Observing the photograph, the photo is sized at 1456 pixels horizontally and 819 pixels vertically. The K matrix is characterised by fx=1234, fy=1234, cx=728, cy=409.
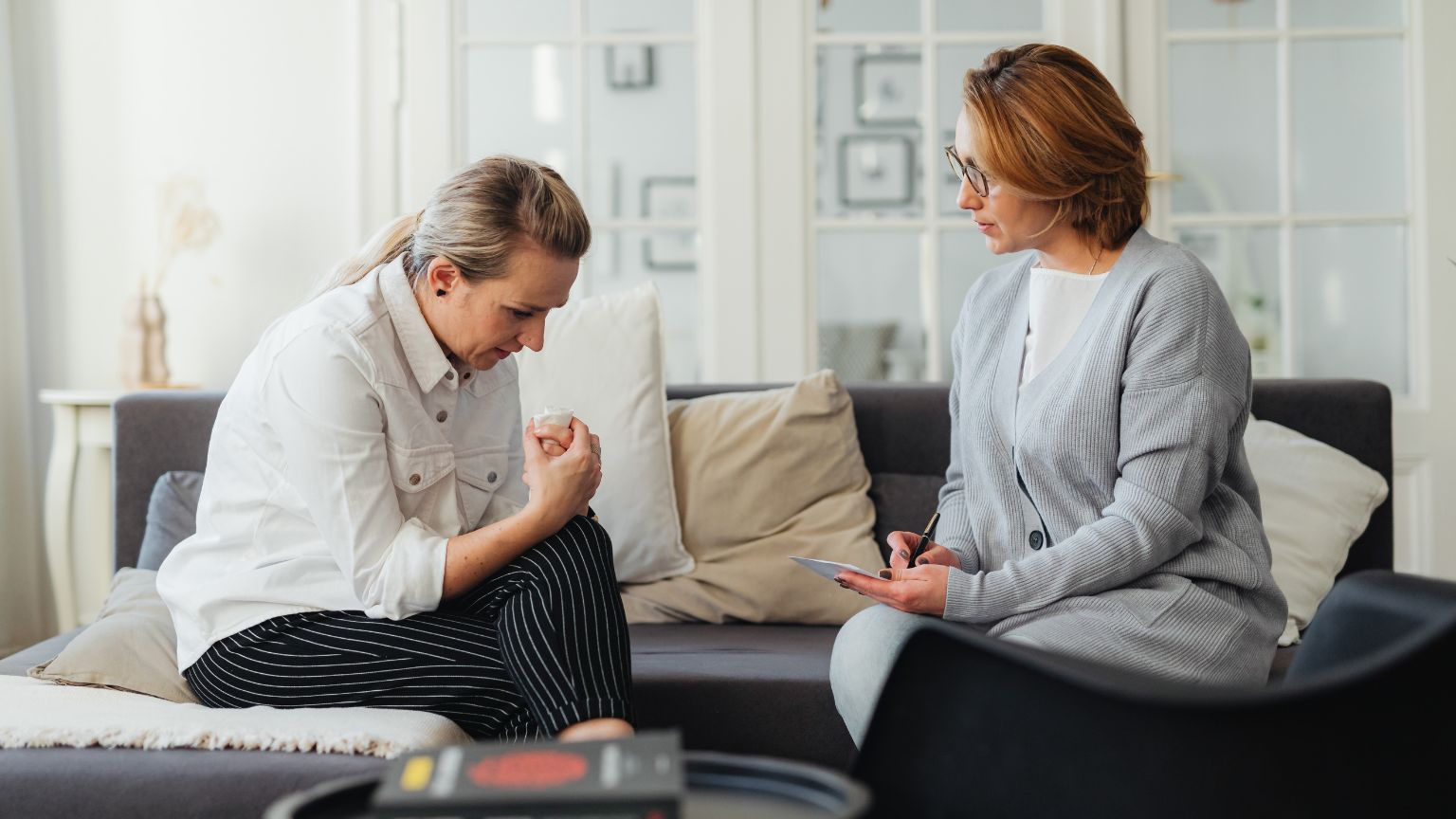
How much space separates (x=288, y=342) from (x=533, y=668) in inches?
19.2

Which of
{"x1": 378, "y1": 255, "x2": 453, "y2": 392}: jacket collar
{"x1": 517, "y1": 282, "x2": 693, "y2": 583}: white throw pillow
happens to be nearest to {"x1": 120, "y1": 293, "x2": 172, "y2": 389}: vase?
{"x1": 517, "y1": 282, "x2": 693, "y2": 583}: white throw pillow

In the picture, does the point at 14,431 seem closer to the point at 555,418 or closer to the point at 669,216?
the point at 669,216

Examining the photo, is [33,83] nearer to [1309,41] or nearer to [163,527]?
[163,527]

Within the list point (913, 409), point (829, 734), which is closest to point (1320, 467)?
point (913, 409)

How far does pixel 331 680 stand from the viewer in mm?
1456

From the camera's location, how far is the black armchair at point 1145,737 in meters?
0.75

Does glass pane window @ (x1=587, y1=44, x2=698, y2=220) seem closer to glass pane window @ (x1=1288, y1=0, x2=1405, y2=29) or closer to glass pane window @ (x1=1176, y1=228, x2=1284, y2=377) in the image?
glass pane window @ (x1=1176, y1=228, x2=1284, y2=377)

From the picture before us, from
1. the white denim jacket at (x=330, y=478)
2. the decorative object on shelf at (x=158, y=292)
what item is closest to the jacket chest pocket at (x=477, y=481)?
the white denim jacket at (x=330, y=478)

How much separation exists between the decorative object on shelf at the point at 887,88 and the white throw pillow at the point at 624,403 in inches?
52.4

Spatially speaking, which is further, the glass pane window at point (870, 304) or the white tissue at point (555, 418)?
the glass pane window at point (870, 304)

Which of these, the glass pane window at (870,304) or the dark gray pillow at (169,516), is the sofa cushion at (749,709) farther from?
the glass pane window at (870,304)

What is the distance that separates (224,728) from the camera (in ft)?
4.48

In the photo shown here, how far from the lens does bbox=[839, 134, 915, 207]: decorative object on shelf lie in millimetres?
3318

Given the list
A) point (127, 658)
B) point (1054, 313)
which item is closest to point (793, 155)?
point (1054, 313)
